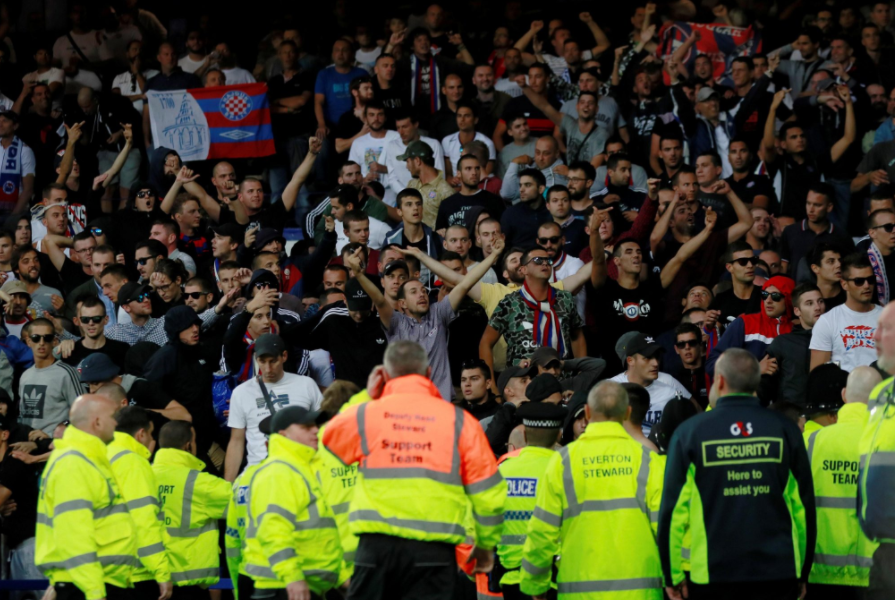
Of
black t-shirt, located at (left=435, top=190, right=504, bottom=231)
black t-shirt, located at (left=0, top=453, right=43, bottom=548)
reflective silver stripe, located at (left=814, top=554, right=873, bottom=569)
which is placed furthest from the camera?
black t-shirt, located at (left=435, top=190, right=504, bottom=231)

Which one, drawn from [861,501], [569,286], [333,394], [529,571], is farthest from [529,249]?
[861,501]

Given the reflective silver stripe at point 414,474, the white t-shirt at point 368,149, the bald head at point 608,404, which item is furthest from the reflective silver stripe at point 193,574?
the white t-shirt at point 368,149

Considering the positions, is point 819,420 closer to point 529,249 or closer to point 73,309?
point 529,249

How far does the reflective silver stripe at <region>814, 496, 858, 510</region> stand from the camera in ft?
24.0

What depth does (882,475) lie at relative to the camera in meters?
5.86

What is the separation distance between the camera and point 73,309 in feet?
Answer: 39.7

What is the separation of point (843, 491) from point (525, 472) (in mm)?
1836

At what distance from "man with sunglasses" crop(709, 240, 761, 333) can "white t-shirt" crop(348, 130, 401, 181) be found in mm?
4603

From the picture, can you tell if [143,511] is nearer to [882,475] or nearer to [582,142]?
[882,475]

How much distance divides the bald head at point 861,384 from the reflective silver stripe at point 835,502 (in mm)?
564

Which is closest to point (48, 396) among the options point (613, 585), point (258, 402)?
point (258, 402)

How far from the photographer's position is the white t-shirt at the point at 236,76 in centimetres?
1639

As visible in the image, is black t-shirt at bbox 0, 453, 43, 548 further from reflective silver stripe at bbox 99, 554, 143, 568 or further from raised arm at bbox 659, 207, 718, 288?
raised arm at bbox 659, 207, 718, 288

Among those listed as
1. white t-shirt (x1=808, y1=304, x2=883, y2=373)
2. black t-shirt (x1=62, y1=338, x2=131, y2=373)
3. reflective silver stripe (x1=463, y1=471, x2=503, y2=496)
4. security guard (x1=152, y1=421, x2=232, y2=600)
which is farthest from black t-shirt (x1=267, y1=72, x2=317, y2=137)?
reflective silver stripe (x1=463, y1=471, x2=503, y2=496)
